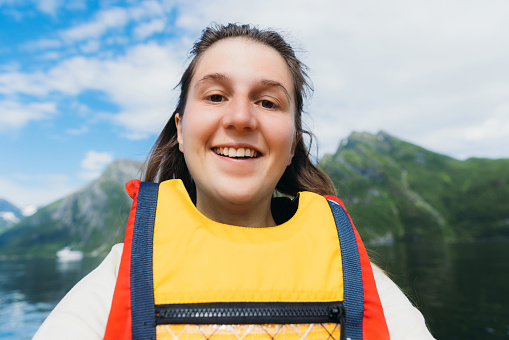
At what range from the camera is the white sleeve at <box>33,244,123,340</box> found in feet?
6.07

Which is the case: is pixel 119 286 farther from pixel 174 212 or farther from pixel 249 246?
pixel 249 246

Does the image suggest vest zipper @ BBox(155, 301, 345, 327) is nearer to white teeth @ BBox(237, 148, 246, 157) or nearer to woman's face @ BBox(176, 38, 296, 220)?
woman's face @ BBox(176, 38, 296, 220)

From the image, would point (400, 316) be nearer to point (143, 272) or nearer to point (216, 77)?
point (143, 272)

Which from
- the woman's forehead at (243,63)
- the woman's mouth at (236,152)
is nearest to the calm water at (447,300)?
the woman's forehead at (243,63)

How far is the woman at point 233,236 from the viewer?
78.7 inches

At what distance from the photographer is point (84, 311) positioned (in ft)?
6.46

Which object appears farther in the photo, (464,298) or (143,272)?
(464,298)

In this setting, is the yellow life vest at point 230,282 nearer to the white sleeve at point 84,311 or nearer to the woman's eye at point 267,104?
the white sleeve at point 84,311

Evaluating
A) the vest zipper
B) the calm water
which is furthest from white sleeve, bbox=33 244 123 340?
the calm water

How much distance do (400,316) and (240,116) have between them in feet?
5.59

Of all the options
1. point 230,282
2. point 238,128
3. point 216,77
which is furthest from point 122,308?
point 216,77

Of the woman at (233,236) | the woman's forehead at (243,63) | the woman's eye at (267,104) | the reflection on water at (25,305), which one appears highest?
the woman's forehead at (243,63)

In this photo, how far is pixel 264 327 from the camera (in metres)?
2.03

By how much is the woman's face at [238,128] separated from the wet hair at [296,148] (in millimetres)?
421
